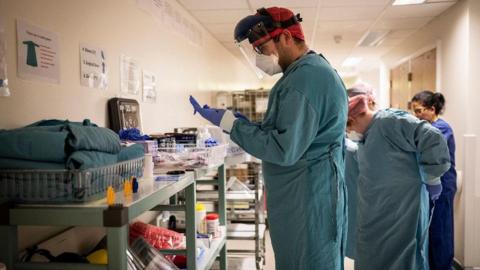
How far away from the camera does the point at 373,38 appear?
200 inches

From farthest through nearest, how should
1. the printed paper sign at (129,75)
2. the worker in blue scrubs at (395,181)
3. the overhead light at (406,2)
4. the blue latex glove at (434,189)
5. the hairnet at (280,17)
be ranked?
the overhead light at (406,2)
the blue latex glove at (434,189)
the worker in blue scrubs at (395,181)
the printed paper sign at (129,75)
the hairnet at (280,17)

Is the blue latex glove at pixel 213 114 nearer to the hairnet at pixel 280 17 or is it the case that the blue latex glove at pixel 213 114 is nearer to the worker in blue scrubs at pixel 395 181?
the hairnet at pixel 280 17

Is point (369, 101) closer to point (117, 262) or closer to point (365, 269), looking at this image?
point (365, 269)

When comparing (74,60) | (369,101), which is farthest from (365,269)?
(74,60)

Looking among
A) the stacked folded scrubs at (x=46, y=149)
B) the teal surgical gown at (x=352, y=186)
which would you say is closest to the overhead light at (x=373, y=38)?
the teal surgical gown at (x=352, y=186)

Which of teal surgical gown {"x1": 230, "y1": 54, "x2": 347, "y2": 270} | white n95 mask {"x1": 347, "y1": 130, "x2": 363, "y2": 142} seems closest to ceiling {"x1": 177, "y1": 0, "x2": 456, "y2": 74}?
white n95 mask {"x1": 347, "y1": 130, "x2": 363, "y2": 142}

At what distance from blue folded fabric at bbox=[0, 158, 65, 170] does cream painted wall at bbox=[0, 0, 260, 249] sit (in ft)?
1.09

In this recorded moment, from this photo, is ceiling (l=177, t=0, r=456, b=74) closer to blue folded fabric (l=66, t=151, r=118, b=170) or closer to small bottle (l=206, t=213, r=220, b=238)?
small bottle (l=206, t=213, r=220, b=238)

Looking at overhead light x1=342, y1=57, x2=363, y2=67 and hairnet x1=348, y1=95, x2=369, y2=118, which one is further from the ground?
overhead light x1=342, y1=57, x2=363, y2=67

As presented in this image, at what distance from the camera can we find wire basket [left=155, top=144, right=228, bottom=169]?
5.61ft

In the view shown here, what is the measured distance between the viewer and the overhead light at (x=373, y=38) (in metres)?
4.68

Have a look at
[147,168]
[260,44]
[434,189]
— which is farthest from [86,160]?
[434,189]

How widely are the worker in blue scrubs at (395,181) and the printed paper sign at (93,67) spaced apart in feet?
4.87

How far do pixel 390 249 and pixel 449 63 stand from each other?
2119 millimetres
